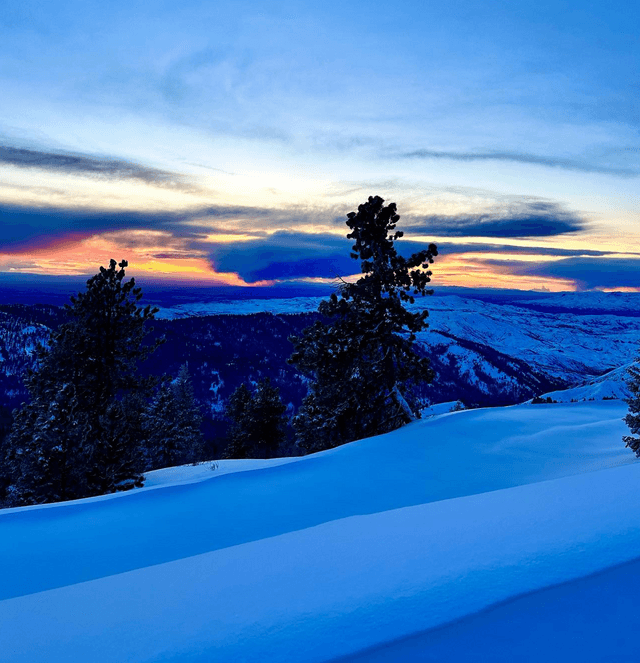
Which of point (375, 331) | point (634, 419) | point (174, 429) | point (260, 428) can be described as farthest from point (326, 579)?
point (260, 428)

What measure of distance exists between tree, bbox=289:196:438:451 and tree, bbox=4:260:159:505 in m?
5.95

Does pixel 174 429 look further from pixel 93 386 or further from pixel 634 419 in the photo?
pixel 634 419

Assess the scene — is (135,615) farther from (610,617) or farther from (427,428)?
(427,428)

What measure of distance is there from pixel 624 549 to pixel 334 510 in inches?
198

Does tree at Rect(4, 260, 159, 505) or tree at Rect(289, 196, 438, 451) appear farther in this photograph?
tree at Rect(289, 196, 438, 451)

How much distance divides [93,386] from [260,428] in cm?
2358

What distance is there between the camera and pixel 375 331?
698 inches

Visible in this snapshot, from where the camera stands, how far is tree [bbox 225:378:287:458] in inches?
1516

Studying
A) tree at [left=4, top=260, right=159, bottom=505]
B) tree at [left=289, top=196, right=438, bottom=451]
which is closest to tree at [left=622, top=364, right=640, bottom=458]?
tree at [left=289, top=196, right=438, bottom=451]

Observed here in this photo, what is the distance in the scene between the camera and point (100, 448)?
15602mm

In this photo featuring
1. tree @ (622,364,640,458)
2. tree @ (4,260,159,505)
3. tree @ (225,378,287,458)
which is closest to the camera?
tree @ (622,364,640,458)

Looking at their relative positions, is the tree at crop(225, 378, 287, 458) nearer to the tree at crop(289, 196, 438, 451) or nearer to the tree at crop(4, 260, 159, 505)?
the tree at crop(289, 196, 438, 451)

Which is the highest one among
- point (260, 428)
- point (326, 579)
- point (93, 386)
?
point (326, 579)

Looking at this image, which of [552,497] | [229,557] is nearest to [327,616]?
[229,557]
